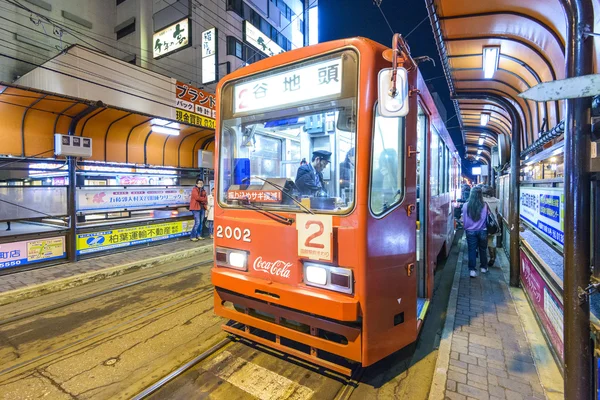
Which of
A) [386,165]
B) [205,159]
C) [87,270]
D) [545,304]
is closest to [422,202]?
[386,165]

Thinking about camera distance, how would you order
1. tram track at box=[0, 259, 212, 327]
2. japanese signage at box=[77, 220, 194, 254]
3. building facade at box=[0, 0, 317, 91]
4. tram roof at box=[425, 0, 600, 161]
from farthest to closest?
1. building facade at box=[0, 0, 317, 91]
2. japanese signage at box=[77, 220, 194, 254]
3. tram track at box=[0, 259, 212, 327]
4. tram roof at box=[425, 0, 600, 161]

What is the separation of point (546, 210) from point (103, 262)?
A: 28.8 ft

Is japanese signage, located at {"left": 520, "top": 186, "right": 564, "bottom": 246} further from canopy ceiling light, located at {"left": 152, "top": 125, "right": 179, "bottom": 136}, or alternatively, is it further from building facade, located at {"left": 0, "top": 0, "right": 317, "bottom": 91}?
building facade, located at {"left": 0, "top": 0, "right": 317, "bottom": 91}

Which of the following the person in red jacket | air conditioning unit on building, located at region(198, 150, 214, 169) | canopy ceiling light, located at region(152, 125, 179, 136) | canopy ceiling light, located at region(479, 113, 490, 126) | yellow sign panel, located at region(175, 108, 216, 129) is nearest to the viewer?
canopy ceiling light, located at region(479, 113, 490, 126)

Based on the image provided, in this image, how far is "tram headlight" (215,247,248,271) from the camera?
313 cm

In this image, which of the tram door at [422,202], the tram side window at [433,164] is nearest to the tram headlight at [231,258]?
the tram door at [422,202]

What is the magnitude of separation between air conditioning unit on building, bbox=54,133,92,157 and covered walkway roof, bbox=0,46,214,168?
0.76m

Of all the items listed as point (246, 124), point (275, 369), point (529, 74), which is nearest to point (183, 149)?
point (246, 124)

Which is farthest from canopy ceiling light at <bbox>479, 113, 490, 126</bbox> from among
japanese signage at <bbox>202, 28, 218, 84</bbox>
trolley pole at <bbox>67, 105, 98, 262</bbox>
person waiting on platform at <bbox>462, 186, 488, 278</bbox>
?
japanese signage at <bbox>202, 28, 218, 84</bbox>

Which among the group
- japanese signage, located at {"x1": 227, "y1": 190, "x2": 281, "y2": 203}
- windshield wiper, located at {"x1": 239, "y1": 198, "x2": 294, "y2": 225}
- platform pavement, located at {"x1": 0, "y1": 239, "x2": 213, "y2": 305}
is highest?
japanese signage, located at {"x1": 227, "y1": 190, "x2": 281, "y2": 203}

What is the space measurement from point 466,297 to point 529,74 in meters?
4.29

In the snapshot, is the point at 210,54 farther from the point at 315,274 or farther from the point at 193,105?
the point at 315,274

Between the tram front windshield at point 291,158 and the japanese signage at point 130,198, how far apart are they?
19.5 ft

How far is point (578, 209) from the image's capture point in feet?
6.51
